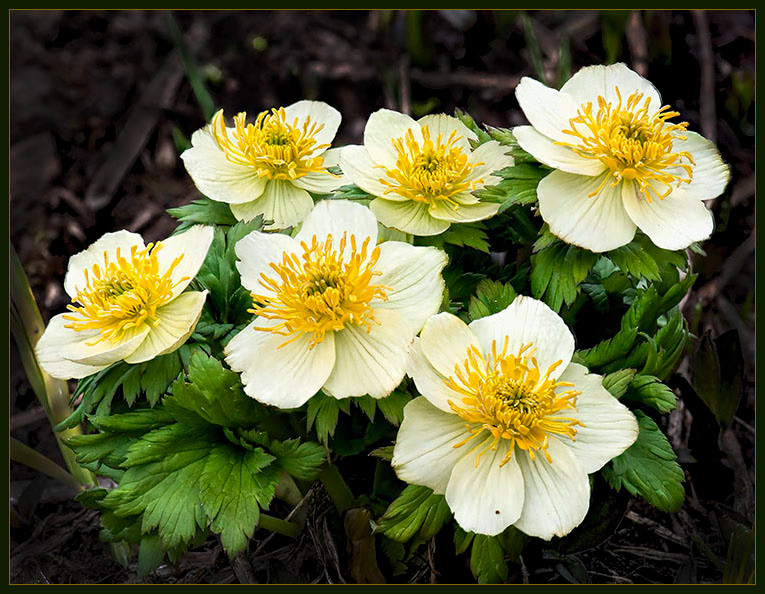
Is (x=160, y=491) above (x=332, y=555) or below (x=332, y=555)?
above

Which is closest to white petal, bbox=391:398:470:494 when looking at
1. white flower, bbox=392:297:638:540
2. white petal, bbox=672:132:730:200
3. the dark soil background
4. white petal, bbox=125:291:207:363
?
white flower, bbox=392:297:638:540

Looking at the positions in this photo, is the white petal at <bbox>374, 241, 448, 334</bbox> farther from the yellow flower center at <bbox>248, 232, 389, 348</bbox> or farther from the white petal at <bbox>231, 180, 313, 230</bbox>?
the white petal at <bbox>231, 180, 313, 230</bbox>

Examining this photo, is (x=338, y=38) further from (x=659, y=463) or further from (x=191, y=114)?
(x=659, y=463)

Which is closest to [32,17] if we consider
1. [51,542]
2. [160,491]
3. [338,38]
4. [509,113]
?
[338,38]

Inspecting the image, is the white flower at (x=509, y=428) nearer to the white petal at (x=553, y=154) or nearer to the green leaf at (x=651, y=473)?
the green leaf at (x=651, y=473)

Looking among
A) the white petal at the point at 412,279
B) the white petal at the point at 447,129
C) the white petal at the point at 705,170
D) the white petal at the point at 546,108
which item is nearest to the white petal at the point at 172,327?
the white petal at the point at 412,279

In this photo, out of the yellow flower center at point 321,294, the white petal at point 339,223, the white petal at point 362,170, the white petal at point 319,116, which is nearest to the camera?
the yellow flower center at point 321,294
